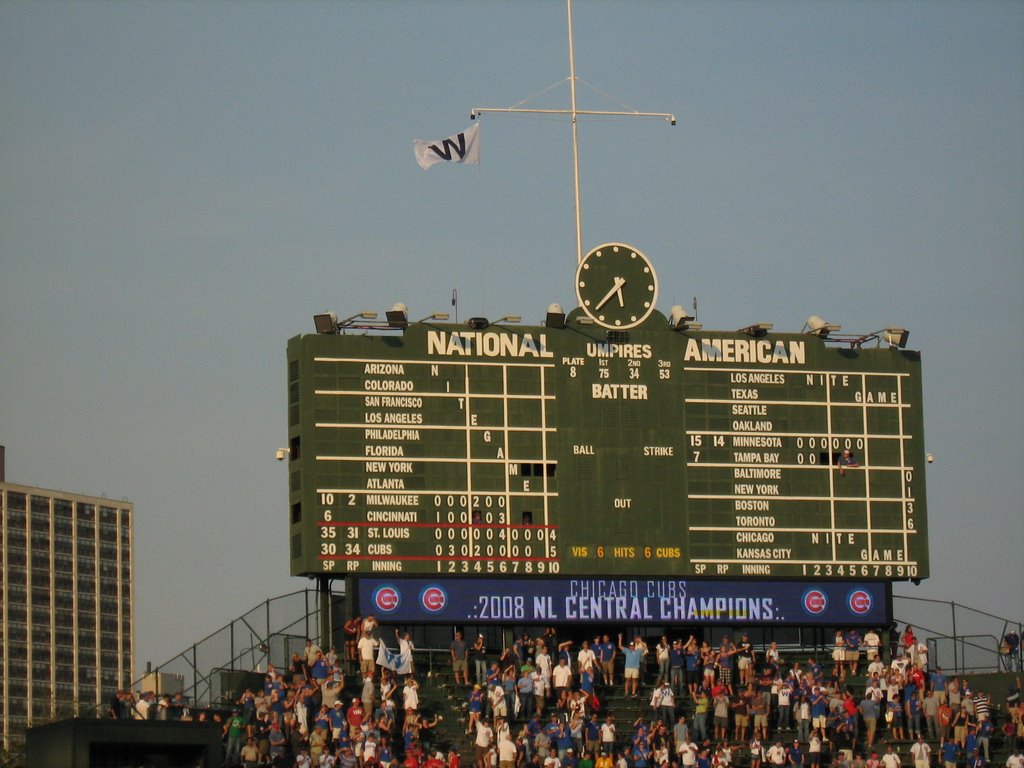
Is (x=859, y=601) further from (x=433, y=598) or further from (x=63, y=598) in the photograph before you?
(x=63, y=598)

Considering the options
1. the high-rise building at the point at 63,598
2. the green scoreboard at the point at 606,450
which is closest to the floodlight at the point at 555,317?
the green scoreboard at the point at 606,450

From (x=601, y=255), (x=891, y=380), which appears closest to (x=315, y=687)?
(x=601, y=255)

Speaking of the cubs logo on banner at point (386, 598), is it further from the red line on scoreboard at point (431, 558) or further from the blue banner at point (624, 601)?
the red line on scoreboard at point (431, 558)

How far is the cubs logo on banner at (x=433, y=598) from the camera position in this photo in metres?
44.2

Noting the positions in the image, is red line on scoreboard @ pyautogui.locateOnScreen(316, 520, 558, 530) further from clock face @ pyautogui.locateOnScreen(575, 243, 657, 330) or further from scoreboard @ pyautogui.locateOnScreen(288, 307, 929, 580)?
clock face @ pyautogui.locateOnScreen(575, 243, 657, 330)

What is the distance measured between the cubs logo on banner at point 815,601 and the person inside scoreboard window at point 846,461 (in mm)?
2651

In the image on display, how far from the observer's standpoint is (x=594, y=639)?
4622 centimetres

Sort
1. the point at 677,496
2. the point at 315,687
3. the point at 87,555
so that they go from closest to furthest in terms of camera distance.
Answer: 1. the point at 315,687
2. the point at 677,496
3. the point at 87,555

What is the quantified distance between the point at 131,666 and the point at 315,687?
136 metres

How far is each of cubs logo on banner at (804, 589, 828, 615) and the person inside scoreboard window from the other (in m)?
2.65

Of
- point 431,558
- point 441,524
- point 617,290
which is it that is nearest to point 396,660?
point 431,558

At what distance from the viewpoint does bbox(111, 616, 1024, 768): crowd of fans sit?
1624 inches

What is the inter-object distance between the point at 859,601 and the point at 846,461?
306cm

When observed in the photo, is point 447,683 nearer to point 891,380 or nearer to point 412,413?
point 412,413
